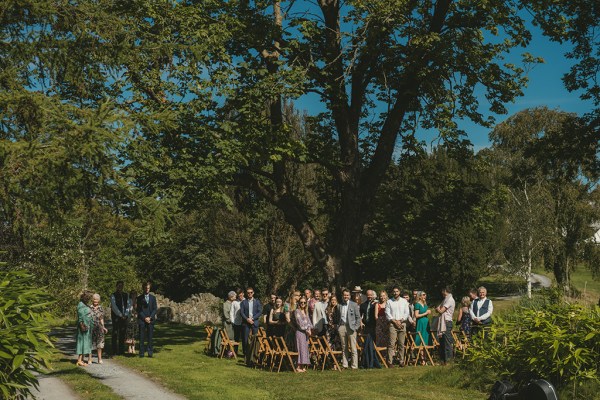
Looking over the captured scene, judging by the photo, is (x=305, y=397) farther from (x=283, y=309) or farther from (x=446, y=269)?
(x=446, y=269)

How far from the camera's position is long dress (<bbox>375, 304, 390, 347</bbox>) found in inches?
706

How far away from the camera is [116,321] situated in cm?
1919

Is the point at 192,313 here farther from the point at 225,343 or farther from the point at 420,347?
the point at 420,347

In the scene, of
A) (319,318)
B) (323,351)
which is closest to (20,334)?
(323,351)

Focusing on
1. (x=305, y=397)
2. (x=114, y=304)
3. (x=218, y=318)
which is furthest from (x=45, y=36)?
(x=218, y=318)

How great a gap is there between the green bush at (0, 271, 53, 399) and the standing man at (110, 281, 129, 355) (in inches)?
417

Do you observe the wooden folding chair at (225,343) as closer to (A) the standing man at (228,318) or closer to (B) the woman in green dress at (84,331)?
(A) the standing man at (228,318)

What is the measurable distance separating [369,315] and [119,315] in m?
6.96

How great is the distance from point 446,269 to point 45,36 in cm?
3571

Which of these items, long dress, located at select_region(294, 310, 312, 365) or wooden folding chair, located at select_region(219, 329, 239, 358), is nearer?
long dress, located at select_region(294, 310, 312, 365)

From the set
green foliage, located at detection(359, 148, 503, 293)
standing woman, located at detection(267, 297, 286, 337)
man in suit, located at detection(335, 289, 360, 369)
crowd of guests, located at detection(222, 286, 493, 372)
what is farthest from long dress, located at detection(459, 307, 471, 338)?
green foliage, located at detection(359, 148, 503, 293)

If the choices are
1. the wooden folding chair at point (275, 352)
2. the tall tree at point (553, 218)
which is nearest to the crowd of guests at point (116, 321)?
the wooden folding chair at point (275, 352)

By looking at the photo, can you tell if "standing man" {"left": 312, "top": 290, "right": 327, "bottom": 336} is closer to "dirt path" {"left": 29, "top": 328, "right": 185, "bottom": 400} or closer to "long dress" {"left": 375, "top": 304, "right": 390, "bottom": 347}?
"long dress" {"left": 375, "top": 304, "right": 390, "bottom": 347}

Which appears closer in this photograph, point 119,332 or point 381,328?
point 381,328
